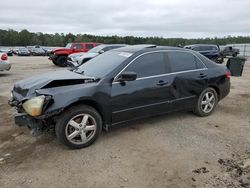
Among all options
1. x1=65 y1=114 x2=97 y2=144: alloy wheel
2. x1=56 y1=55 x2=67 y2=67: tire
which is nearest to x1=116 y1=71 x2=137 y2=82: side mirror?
x1=65 y1=114 x2=97 y2=144: alloy wheel

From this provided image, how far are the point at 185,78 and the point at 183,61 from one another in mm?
372

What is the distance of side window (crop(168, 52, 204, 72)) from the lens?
4.70 metres

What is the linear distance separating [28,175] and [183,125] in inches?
116

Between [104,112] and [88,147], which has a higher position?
[104,112]

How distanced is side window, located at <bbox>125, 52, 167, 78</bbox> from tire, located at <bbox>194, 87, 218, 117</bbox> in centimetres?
120

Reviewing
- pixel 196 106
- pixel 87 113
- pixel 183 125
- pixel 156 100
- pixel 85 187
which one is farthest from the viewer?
pixel 196 106

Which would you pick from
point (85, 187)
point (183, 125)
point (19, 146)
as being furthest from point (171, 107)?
point (19, 146)

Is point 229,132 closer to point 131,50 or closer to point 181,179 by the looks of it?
point 181,179

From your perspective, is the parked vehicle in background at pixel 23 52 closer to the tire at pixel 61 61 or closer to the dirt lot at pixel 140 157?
the tire at pixel 61 61

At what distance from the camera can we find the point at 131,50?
4.54m

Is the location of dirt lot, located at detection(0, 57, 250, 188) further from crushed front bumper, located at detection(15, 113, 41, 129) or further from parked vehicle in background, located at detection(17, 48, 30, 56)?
parked vehicle in background, located at detection(17, 48, 30, 56)

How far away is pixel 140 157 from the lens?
3514mm

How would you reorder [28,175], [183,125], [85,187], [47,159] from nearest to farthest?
[85,187]
[28,175]
[47,159]
[183,125]

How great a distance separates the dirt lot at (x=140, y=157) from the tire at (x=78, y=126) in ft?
0.50
